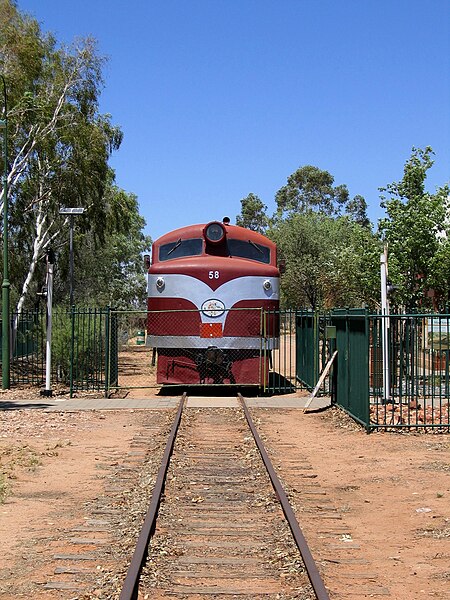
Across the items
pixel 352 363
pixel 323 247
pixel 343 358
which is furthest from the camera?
pixel 323 247

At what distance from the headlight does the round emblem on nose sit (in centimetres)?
158

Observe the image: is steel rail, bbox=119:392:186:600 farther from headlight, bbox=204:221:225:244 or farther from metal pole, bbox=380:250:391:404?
headlight, bbox=204:221:225:244

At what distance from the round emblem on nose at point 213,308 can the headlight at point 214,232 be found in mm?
1583

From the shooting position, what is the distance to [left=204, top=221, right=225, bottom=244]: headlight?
19219 mm

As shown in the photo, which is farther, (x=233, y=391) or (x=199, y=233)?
(x=233, y=391)

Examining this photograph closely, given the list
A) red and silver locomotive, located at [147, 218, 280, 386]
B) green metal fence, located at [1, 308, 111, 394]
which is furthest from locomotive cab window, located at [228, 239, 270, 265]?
green metal fence, located at [1, 308, 111, 394]

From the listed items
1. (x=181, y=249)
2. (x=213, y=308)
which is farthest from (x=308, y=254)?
(x=213, y=308)

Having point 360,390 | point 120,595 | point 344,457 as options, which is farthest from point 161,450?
point 120,595

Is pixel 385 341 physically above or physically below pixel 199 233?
below

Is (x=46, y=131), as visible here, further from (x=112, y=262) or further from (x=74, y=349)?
(x=112, y=262)

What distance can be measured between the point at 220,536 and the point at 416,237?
65.5ft

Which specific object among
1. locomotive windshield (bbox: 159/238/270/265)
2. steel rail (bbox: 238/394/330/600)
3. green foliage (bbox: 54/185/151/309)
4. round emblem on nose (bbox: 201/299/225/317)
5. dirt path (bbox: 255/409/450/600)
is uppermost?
green foliage (bbox: 54/185/151/309)

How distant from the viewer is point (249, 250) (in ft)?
65.2

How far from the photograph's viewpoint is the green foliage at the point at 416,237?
25.7 m
